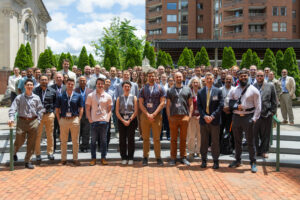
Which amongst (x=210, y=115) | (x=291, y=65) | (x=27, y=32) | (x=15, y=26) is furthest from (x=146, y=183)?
(x=27, y=32)

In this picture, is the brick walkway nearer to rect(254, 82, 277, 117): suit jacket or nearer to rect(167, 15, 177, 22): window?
rect(254, 82, 277, 117): suit jacket

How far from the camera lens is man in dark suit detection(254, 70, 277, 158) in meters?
8.53

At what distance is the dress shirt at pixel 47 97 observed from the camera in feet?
27.4

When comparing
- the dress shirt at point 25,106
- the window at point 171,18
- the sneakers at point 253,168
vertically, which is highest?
the window at point 171,18

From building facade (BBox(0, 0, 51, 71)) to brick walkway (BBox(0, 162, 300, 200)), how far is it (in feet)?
89.6

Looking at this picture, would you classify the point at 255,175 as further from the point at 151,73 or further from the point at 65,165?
the point at 65,165

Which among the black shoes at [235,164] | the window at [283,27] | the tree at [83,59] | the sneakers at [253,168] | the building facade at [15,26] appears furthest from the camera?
the window at [283,27]

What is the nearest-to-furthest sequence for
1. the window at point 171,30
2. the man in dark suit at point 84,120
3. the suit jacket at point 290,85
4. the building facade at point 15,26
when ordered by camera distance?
the man in dark suit at point 84,120, the suit jacket at point 290,85, the building facade at point 15,26, the window at point 171,30

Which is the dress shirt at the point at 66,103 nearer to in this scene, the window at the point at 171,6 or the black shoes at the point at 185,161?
the black shoes at the point at 185,161

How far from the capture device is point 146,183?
661 centimetres

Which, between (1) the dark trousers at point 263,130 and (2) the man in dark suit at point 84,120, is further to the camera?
(2) the man in dark suit at point 84,120

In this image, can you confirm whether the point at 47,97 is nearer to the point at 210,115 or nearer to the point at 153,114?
the point at 153,114

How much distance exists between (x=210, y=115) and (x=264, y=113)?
5.54 feet

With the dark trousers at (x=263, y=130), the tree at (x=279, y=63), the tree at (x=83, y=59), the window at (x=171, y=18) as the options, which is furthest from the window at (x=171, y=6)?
the dark trousers at (x=263, y=130)
